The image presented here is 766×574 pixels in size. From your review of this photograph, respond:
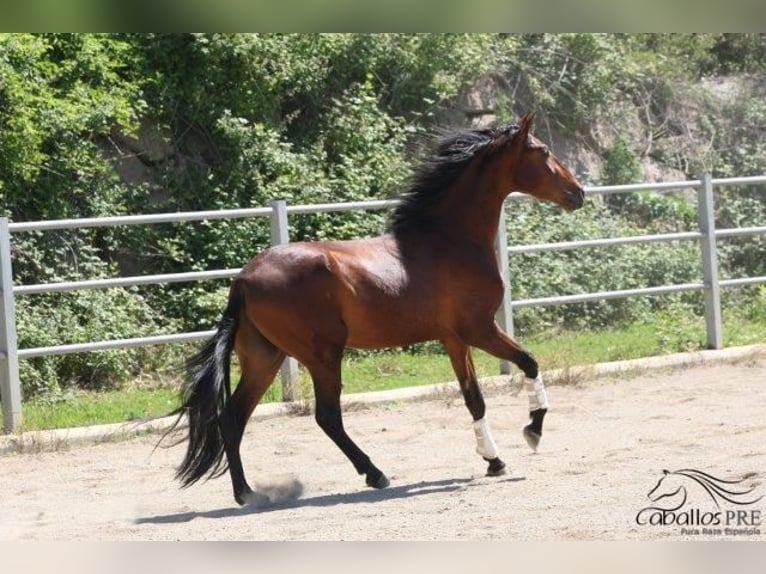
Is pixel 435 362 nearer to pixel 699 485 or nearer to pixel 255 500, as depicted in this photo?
pixel 255 500

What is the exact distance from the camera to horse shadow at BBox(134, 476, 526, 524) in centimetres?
529

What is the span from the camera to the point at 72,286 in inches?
305

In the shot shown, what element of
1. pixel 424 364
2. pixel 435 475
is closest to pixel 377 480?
pixel 435 475

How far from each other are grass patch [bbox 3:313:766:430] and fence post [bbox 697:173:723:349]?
18 cm

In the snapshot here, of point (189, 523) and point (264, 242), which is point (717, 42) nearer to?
point (264, 242)

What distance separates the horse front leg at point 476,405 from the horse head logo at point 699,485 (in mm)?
927

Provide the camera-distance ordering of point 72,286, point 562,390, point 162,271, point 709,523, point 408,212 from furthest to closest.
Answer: point 162,271 → point 562,390 → point 72,286 → point 408,212 → point 709,523

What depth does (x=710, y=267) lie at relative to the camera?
10.3 m

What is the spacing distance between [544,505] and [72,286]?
413cm

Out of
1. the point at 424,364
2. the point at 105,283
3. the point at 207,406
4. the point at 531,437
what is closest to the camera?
the point at 207,406

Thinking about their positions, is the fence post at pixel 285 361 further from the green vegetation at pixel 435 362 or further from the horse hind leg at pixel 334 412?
the horse hind leg at pixel 334 412

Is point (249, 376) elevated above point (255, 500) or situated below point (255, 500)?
above

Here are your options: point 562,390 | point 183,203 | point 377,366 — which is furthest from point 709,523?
point 183,203

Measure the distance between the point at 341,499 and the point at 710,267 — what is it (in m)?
5.89
